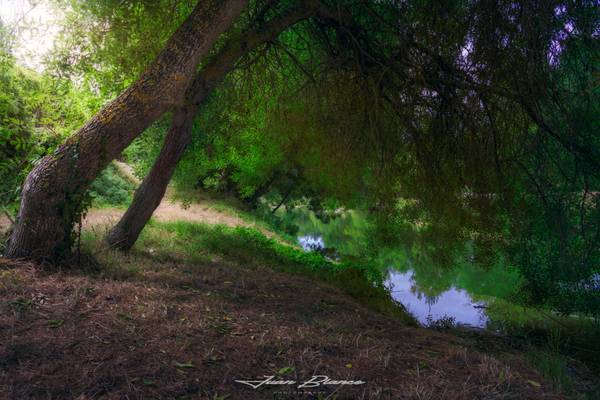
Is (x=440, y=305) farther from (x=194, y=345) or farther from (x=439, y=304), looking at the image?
(x=194, y=345)

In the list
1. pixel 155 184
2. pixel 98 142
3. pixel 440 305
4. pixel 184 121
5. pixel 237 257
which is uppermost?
pixel 184 121

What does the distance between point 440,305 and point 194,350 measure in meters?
9.61

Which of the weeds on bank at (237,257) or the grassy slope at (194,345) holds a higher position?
the weeds on bank at (237,257)

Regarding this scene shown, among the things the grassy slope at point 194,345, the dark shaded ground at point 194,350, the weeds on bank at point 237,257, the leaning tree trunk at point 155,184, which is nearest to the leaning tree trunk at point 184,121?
the leaning tree trunk at point 155,184

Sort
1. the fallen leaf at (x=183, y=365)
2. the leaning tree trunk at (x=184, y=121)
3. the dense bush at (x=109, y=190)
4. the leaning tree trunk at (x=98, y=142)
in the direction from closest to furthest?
the fallen leaf at (x=183, y=365), the leaning tree trunk at (x=98, y=142), the leaning tree trunk at (x=184, y=121), the dense bush at (x=109, y=190)

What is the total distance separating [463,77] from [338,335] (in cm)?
409

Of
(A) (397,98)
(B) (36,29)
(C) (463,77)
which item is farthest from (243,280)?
(B) (36,29)

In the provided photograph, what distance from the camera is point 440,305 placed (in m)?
11.1

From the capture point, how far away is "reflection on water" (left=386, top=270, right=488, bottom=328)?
9695 mm

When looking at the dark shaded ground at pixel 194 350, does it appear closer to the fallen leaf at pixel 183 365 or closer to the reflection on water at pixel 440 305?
the fallen leaf at pixel 183 365

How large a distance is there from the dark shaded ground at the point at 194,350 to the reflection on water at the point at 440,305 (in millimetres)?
5675

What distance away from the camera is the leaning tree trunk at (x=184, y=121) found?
6.10m

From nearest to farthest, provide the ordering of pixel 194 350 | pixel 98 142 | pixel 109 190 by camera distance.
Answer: pixel 194 350 < pixel 98 142 < pixel 109 190

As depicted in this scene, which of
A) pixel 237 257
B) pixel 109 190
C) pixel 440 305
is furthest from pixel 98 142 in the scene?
pixel 109 190
